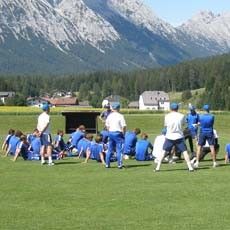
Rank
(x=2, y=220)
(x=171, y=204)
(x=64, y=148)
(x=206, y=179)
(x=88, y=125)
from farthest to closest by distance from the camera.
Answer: (x=88, y=125)
(x=64, y=148)
(x=206, y=179)
(x=171, y=204)
(x=2, y=220)

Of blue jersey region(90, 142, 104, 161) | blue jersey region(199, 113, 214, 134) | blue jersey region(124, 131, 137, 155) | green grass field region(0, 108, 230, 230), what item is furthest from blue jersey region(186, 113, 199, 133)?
blue jersey region(199, 113, 214, 134)

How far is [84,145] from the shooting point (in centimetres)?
2703

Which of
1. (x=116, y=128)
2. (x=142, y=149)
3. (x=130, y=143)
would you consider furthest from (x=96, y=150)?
(x=116, y=128)

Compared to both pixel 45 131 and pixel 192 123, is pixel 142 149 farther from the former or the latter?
pixel 45 131

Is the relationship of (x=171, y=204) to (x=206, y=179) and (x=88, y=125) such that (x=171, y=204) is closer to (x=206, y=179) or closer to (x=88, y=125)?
(x=206, y=179)

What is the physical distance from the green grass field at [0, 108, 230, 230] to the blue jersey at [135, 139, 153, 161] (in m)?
2.16

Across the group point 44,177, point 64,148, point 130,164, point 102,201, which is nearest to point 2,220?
point 102,201

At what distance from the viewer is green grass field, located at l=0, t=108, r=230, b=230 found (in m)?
12.5

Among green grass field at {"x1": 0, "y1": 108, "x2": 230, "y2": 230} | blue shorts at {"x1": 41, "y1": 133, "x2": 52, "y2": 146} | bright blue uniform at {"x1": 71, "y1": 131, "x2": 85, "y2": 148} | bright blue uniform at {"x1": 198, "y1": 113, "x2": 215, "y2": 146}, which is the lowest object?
green grass field at {"x1": 0, "y1": 108, "x2": 230, "y2": 230}

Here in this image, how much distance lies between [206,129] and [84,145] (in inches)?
251

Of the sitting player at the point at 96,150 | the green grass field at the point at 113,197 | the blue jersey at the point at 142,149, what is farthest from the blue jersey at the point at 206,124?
the sitting player at the point at 96,150

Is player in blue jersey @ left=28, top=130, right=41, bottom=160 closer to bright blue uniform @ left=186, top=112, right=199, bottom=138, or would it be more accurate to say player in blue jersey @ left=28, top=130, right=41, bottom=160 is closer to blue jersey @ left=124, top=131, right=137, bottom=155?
blue jersey @ left=124, top=131, right=137, bottom=155

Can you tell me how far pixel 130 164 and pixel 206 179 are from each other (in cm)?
595

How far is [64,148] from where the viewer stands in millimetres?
29078
